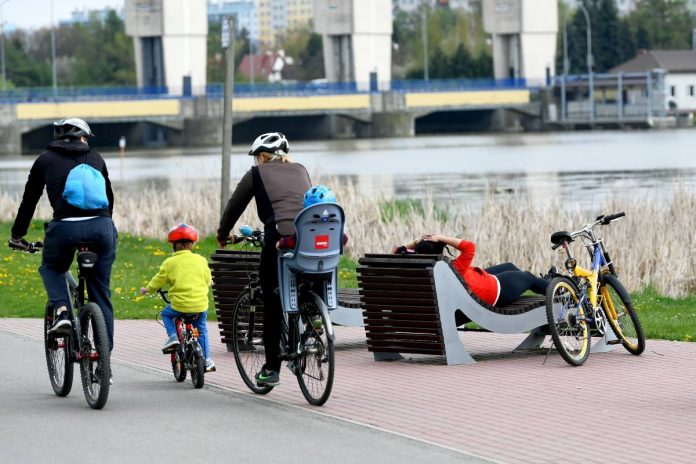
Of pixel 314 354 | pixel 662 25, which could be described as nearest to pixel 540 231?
pixel 314 354

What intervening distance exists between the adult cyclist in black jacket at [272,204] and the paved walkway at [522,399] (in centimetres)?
40

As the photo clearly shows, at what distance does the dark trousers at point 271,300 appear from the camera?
9445 millimetres

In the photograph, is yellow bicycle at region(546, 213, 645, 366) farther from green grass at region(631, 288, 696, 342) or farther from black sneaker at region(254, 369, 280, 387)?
black sneaker at region(254, 369, 280, 387)

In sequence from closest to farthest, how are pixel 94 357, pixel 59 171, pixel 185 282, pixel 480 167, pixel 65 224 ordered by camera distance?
pixel 94 357
pixel 65 224
pixel 59 171
pixel 185 282
pixel 480 167

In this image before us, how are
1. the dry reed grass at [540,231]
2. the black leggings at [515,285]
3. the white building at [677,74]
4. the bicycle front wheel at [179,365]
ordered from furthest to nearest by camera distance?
the white building at [677,74]
the dry reed grass at [540,231]
the black leggings at [515,285]
the bicycle front wheel at [179,365]

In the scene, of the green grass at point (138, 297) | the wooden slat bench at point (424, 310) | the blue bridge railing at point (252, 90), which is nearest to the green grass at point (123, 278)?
the green grass at point (138, 297)

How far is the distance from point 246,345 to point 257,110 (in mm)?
89739

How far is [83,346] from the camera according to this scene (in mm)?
9234

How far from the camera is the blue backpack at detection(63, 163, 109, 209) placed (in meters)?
9.39

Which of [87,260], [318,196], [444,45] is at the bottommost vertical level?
[87,260]

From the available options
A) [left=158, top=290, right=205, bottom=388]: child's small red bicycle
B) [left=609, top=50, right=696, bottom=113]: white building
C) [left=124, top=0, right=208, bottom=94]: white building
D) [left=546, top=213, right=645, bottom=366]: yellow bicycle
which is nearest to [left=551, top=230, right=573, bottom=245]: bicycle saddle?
[left=546, top=213, right=645, bottom=366]: yellow bicycle

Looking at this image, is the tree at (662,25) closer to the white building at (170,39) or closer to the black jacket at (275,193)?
the white building at (170,39)

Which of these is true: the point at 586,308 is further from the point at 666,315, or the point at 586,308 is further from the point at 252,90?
the point at 252,90

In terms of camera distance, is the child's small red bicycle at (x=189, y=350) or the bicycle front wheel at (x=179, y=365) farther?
the bicycle front wheel at (x=179, y=365)
